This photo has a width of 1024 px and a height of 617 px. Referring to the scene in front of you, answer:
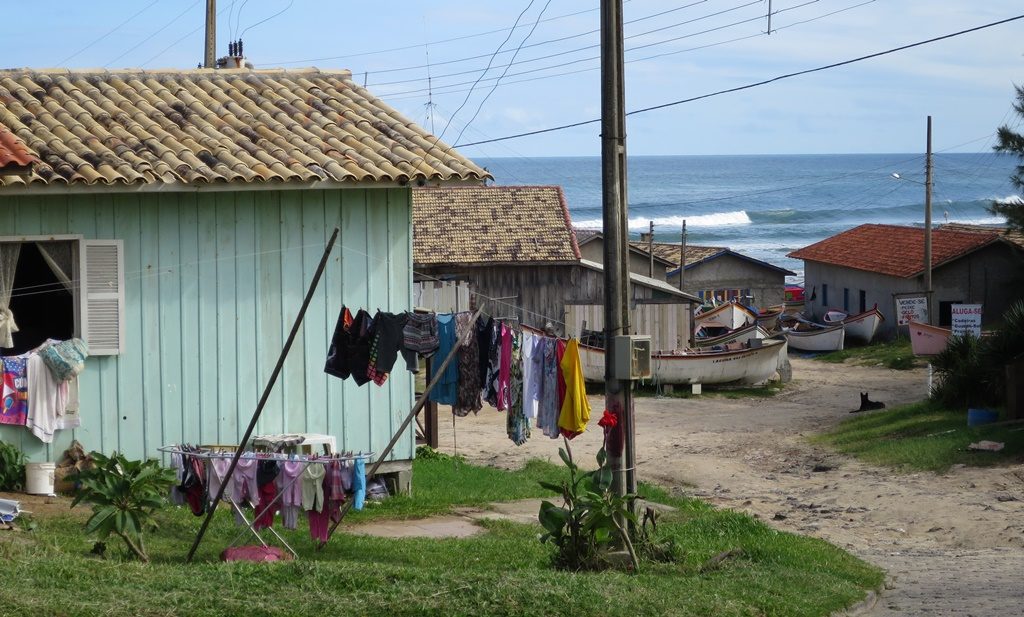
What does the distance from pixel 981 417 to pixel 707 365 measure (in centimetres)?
1126

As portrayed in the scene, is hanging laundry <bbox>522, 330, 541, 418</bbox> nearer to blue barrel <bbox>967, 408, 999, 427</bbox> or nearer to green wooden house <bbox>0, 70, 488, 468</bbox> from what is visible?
green wooden house <bbox>0, 70, 488, 468</bbox>

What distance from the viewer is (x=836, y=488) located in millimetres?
18359

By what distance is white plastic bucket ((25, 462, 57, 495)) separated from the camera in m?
12.7

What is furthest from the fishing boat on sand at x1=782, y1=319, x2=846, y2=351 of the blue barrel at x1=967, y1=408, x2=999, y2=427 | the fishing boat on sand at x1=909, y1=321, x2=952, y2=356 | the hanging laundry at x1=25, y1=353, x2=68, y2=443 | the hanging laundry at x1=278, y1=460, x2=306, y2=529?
the hanging laundry at x1=278, y1=460, x2=306, y2=529

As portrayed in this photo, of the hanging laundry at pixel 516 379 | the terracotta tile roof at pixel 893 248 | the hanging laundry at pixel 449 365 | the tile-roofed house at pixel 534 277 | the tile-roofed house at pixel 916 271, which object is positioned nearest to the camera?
the hanging laundry at pixel 516 379

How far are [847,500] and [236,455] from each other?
10483mm

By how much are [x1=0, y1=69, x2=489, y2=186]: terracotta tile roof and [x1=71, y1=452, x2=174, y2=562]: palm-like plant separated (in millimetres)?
4038

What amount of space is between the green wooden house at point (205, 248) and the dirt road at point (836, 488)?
593cm

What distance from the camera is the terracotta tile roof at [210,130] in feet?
42.3

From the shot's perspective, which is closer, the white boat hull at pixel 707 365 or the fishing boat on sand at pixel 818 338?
the white boat hull at pixel 707 365

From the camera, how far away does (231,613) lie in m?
7.62

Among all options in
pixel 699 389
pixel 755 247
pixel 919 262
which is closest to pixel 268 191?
pixel 699 389

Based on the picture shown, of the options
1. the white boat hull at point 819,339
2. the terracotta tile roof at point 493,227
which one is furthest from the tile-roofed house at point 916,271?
the terracotta tile roof at point 493,227

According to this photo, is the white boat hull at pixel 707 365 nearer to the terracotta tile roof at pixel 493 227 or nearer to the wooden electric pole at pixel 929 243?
the terracotta tile roof at pixel 493 227
